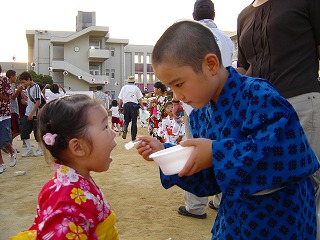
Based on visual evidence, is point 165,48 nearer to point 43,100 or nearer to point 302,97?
point 302,97

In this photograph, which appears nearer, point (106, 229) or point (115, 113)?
point (106, 229)

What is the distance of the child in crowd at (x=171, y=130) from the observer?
320 inches

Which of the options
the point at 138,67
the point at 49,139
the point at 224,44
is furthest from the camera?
the point at 138,67

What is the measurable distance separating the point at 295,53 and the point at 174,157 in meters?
1.30

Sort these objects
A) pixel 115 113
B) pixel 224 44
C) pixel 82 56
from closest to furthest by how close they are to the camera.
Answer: pixel 224 44, pixel 115 113, pixel 82 56

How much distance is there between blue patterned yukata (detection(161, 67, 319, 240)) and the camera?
1.40 m

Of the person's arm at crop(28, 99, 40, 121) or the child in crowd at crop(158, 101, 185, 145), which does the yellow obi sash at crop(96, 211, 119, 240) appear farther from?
the person's arm at crop(28, 99, 40, 121)

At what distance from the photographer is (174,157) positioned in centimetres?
144

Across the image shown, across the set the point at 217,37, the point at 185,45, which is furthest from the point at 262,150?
the point at 217,37

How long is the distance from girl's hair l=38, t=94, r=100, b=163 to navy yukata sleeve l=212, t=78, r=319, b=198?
0.79 m

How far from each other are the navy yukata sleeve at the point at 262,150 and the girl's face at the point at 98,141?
72 centimetres

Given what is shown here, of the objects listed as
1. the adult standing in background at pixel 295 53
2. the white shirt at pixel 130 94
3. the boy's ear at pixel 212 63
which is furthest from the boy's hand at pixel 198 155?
the white shirt at pixel 130 94

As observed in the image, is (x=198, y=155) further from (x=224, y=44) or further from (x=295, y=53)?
(x=224, y=44)

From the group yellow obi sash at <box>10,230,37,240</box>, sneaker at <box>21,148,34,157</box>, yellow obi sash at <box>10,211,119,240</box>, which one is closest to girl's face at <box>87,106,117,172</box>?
yellow obi sash at <box>10,211,119,240</box>
